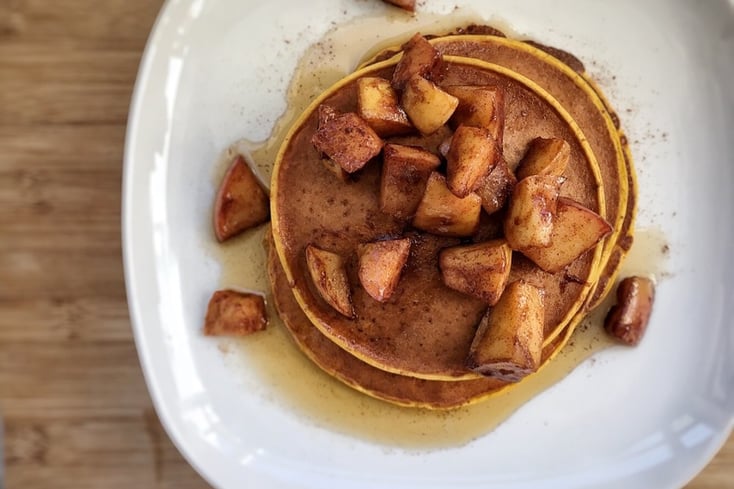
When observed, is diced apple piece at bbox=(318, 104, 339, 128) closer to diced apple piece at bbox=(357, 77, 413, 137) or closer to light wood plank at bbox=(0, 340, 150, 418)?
diced apple piece at bbox=(357, 77, 413, 137)

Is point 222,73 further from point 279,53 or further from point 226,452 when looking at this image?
point 226,452

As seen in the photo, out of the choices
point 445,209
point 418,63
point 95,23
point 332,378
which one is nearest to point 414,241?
point 445,209

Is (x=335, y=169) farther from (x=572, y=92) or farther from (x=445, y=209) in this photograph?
(x=572, y=92)

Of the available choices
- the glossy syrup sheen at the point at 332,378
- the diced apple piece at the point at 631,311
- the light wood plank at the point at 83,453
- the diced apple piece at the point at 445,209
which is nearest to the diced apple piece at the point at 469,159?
the diced apple piece at the point at 445,209

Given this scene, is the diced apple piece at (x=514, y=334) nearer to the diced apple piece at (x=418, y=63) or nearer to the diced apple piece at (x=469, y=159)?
the diced apple piece at (x=469, y=159)

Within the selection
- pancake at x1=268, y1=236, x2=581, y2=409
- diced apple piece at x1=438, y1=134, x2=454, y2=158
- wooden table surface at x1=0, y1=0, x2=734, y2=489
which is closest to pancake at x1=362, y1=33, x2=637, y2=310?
diced apple piece at x1=438, y1=134, x2=454, y2=158
